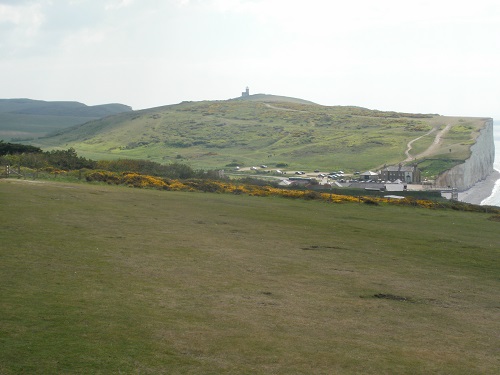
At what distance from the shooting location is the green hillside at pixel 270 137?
124750 millimetres

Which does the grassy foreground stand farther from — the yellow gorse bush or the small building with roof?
the small building with roof

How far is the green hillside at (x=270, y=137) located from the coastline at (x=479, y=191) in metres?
6.16

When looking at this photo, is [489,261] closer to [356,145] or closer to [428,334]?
[428,334]

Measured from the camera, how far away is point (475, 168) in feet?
387

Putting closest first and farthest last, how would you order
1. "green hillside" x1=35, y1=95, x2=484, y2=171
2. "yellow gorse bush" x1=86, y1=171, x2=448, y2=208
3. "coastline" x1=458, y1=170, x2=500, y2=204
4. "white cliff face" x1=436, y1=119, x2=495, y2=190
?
"yellow gorse bush" x1=86, y1=171, x2=448, y2=208
"coastline" x1=458, y1=170, x2=500, y2=204
"white cliff face" x1=436, y1=119, x2=495, y2=190
"green hillside" x1=35, y1=95, x2=484, y2=171

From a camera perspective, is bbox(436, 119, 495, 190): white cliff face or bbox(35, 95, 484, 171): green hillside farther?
bbox(35, 95, 484, 171): green hillside

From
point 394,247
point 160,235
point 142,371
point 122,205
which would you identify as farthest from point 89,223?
point 142,371

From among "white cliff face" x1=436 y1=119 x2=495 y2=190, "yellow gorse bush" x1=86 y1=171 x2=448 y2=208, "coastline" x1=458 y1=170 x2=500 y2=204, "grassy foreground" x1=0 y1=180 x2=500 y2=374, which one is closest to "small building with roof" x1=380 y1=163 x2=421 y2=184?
"white cliff face" x1=436 y1=119 x2=495 y2=190

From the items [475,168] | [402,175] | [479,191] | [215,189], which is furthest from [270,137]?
[215,189]

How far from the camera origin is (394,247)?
29906 millimetres

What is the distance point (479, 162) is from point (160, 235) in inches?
4233

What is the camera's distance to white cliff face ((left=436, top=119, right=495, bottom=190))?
100713 mm

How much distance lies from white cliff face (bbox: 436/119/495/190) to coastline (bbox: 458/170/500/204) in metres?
1.01

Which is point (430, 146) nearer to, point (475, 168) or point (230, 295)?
point (475, 168)
